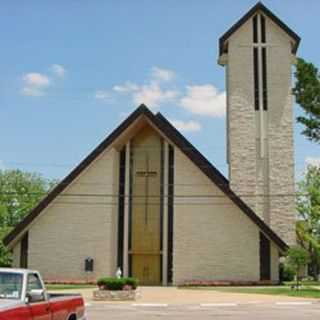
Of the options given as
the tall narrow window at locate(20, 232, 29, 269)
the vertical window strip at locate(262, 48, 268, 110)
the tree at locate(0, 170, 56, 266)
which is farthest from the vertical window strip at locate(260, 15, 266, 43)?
the tree at locate(0, 170, 56, 266)

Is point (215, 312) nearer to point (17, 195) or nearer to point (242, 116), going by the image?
point (242, 116)

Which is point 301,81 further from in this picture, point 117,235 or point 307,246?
point 307,246

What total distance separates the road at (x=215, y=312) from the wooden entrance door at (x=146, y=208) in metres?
19.0

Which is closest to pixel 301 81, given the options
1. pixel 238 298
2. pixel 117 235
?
pixel 238 298

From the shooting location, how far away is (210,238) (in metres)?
45.8

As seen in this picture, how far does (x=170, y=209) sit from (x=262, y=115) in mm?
9929

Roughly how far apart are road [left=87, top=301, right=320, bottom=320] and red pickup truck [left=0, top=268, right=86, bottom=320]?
8.62 metres

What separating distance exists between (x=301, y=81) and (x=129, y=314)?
18.5 meters

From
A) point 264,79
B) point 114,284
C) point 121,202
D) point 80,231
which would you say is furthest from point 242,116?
point 114,284

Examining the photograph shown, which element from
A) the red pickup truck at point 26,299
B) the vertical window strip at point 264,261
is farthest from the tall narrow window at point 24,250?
the red pickup truck at point 26,299

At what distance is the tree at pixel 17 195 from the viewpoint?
252ft

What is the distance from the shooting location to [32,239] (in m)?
46.5

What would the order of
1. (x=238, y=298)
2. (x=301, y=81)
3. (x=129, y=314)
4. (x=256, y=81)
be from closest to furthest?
(x=129, y=314)
(x=238, y=298)
(x=301, y=81)
(x=256, y=81)

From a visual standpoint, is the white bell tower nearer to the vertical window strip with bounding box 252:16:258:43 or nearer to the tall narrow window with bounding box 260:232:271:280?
the vertical window strip with bounding box 252:16:258:43
